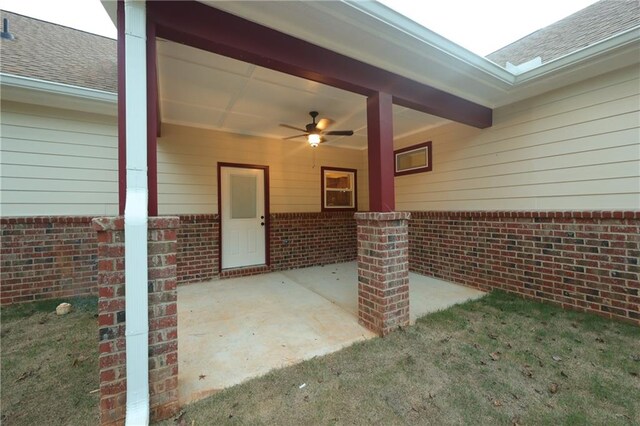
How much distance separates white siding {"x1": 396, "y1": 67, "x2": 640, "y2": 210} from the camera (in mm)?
2699

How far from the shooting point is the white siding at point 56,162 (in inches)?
131

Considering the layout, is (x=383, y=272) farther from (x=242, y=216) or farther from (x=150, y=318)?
(x=242, y=216)

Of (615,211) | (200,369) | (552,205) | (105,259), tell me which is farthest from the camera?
(552,205)

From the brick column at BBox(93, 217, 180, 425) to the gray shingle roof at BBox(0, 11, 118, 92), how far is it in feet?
11.0

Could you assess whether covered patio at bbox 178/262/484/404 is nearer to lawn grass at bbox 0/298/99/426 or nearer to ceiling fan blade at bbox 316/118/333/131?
lawn grass at bbox 0/298/99/426

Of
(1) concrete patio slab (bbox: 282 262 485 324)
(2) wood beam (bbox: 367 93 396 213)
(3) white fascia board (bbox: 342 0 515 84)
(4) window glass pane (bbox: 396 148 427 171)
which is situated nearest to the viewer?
(3) white fascia board (bbox: 342 0 515 84)

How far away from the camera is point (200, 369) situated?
201 cm

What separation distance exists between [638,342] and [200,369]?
12.5 feet

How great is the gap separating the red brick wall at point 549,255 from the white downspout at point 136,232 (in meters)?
4.18

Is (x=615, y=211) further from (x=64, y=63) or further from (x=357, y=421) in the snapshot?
(x=64, y=63)

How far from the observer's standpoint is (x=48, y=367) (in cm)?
204

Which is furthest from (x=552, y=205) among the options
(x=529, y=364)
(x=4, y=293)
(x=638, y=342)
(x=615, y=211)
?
(x=4, y=293)

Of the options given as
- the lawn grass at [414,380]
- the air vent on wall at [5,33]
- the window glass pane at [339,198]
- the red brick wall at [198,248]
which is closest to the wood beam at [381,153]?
the lawn grass at [414,380]

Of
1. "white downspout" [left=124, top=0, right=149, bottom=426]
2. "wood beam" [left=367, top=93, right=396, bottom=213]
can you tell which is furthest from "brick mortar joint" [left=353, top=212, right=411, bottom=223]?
"white downspout" [left=124, top=0, right=149, bottom=426]
